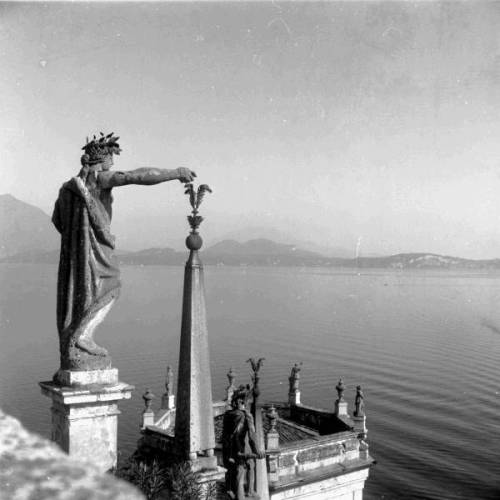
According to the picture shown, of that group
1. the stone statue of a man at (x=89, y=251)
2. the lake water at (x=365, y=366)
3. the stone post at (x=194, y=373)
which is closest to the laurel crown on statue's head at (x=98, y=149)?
the stone statue of a man at (x=89, y=251)

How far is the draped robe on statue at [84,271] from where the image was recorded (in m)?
6.83

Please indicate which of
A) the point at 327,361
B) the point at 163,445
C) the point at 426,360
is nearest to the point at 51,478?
the point at 163,445

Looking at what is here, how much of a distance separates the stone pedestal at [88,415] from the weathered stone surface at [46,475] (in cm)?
12

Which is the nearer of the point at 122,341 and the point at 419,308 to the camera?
the point at 122,341

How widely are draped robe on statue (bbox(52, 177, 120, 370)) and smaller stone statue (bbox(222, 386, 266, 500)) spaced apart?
120 inches

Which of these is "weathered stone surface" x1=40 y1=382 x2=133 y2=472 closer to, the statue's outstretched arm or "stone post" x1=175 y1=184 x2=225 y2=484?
"stone post" x1=175 y1=184 x2=225 y2=484

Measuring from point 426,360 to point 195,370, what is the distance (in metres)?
57.3

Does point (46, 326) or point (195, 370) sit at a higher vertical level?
point (195, 370)

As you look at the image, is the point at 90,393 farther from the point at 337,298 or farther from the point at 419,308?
the point at 337,298

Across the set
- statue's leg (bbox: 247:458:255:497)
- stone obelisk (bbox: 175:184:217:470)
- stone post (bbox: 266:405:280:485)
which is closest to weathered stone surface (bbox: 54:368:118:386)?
stone obelisk (bbox: 175:184:217:470)

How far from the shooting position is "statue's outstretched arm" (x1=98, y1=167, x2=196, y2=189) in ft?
22.8

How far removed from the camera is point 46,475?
6.06 m

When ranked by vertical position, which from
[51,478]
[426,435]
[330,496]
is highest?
[51,478]

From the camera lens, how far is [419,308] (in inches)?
4311
